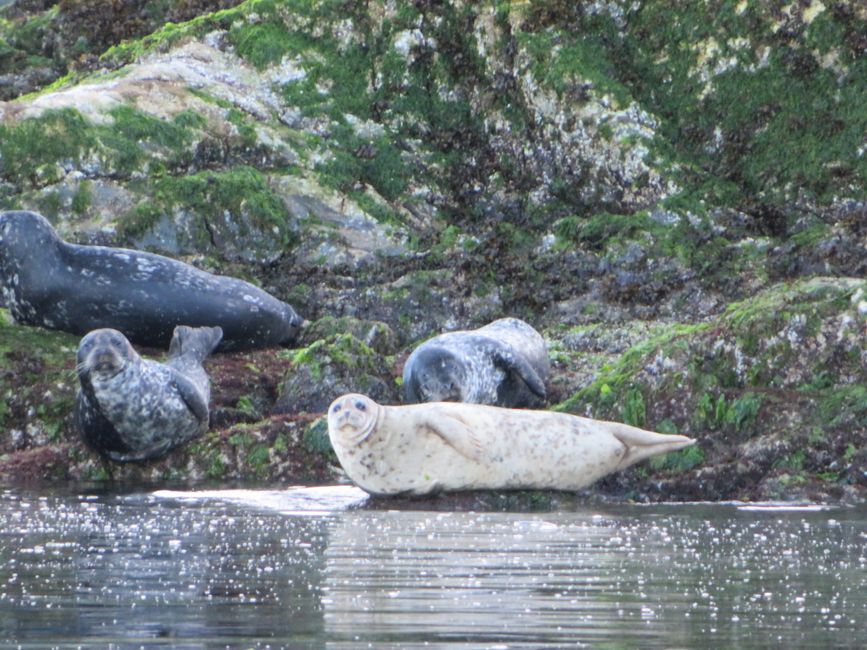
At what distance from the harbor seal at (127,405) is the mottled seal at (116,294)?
222 cm

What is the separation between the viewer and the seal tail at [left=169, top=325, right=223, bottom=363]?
1201 centimetres

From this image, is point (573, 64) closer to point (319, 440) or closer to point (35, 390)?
point (35, 390)

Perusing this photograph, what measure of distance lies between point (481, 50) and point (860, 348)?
8185mm

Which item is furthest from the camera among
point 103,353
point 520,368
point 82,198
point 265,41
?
point 265,41

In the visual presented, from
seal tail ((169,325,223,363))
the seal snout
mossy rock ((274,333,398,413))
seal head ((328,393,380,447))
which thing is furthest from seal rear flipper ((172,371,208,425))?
seal head ((328,393,380,447))

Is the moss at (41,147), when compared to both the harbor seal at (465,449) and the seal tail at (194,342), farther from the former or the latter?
the harbor seal at (465,449)

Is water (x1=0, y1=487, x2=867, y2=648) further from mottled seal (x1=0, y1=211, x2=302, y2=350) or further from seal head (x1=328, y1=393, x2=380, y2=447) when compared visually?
mottled seal (x1=0, y1=211, x2=302, y2=350)

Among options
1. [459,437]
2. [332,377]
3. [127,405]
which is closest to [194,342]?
[332,377]

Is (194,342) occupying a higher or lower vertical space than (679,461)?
higher

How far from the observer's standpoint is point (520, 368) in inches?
445

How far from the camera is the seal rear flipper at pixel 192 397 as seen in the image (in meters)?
10.7

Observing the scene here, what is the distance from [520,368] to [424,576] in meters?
5.56

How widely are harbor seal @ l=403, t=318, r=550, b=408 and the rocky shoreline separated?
290mm

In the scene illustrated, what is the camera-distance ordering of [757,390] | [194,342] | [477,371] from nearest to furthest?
[757,390] → [477,371] → [194,342]
